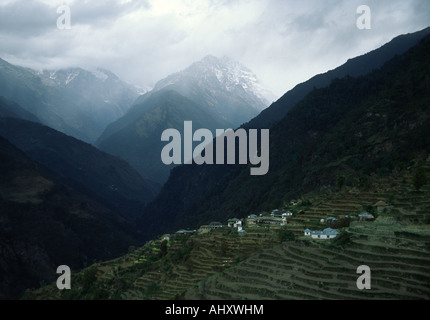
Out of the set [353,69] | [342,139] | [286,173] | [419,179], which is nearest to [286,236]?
[419,179]

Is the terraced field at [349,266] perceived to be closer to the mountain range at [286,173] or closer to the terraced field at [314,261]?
the terraced field at [314,261]

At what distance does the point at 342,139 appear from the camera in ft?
302

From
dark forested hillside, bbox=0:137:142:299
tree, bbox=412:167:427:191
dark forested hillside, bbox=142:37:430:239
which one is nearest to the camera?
tree, bbox=412:167:427:191

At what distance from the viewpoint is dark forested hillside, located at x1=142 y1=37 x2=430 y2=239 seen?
7499 cm

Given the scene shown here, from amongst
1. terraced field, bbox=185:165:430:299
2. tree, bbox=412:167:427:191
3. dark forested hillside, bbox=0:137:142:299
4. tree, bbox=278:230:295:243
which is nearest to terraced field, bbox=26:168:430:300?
terraced field, bbox=185:165:430:299

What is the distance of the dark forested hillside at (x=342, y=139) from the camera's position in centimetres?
7499

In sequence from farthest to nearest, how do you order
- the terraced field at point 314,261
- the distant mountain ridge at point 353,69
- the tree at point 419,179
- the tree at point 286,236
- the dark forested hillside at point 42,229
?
the distant mountain ridge at point 353,69
the dark forested hillside at point 42,229
the tree at point 419,179
the tree at point 286,236
the terraced field at point 314,261

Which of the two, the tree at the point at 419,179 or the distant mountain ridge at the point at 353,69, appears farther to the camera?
the distant mountain ridge at the point at 353,69

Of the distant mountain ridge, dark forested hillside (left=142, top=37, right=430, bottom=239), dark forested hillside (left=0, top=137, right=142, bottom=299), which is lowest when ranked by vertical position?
dark forested hillside (left=0, top=137, right=142, bottom=299)

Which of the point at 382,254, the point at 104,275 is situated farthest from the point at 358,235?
the point at 104,275

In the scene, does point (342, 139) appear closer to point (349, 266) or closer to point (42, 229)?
point (349, 266)

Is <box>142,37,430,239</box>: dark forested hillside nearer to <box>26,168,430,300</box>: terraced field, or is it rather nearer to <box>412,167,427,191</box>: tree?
<box>26,168,430,300</box>: terraced field

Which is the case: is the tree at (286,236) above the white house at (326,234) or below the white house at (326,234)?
below

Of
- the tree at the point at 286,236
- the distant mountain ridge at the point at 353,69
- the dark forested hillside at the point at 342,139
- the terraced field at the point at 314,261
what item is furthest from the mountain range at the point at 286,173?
the tree at the point at 286,236
